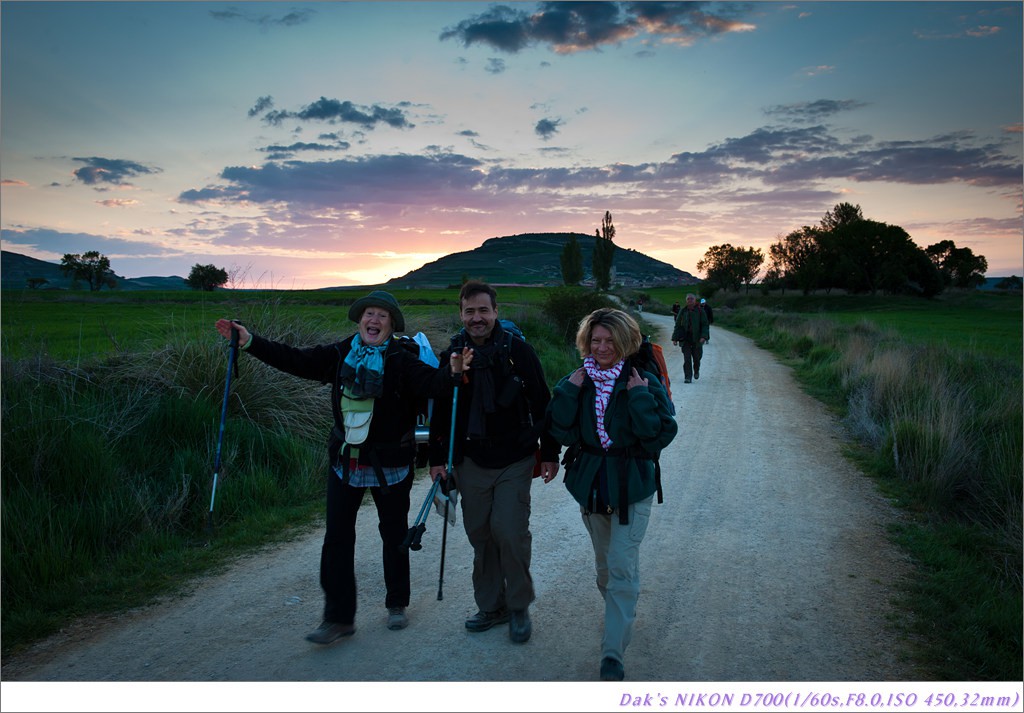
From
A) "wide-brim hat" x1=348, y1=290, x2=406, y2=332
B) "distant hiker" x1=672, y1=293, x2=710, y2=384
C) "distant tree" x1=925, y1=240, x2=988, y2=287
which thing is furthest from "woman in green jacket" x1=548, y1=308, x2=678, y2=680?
"distant tree" x1=925, y1=240, x2=988, y2=287

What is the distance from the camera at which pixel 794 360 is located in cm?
2144

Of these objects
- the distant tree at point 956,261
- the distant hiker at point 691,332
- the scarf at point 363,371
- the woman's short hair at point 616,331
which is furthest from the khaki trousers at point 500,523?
the distant tree at point 956,261

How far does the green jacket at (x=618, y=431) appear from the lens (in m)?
3.80

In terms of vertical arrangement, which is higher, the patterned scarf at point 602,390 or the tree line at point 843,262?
the tree line at point 843,262

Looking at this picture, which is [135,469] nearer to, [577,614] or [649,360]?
[577,614]

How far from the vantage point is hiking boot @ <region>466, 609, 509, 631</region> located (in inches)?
165

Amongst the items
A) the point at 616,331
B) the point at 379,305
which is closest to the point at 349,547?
the point at 379,305

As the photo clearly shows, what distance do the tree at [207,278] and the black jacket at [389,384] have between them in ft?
24.1

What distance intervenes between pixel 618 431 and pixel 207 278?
11.0 meters

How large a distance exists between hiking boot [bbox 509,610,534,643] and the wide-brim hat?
6.51 ft

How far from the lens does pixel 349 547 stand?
4.20 m

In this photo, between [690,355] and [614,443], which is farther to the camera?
[690,355]

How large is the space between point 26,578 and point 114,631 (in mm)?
1048

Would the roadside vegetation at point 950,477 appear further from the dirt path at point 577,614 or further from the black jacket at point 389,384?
the black jacket at point 389,384
